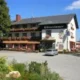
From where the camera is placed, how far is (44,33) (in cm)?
6538

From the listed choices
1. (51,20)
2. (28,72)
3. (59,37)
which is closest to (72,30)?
(51,20)

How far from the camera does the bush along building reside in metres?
62.8

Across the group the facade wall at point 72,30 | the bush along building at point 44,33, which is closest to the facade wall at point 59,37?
the bush along building at point 44,33

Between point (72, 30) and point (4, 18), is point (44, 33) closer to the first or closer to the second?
point (72, 30)

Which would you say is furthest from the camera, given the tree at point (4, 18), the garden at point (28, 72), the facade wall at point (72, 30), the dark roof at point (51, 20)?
the facade wall at point (72, 30)

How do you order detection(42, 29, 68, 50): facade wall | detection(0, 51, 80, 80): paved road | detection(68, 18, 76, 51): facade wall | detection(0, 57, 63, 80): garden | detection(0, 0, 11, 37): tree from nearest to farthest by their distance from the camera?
detection(0, 57, 63, 80): garden < detection(0, 51, 80, 80): paved road < detection(42, 29, 68, 50): facade wall < detection(0, 0, 11, 37): tree < detection(68, 18, 76, 51): facade wall

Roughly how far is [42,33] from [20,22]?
10784 mm

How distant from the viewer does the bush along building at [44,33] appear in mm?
62844

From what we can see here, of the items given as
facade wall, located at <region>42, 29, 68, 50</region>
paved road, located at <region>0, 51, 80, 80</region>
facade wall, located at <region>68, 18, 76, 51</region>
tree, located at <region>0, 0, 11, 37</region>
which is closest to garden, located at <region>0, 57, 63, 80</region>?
paved road, located at <region>0, 51, 80, 80</region>

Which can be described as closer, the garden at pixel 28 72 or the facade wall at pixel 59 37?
the garden at pixel 28 72

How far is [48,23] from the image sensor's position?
2566 inches

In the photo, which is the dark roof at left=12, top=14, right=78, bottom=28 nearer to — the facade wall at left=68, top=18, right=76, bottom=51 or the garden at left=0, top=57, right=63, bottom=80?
the facade wall at left=68, top=18, right=76, bottom=51

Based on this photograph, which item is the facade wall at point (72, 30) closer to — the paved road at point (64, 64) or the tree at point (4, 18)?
the tree at point (4, 18)

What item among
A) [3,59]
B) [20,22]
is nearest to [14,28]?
[20,22]
